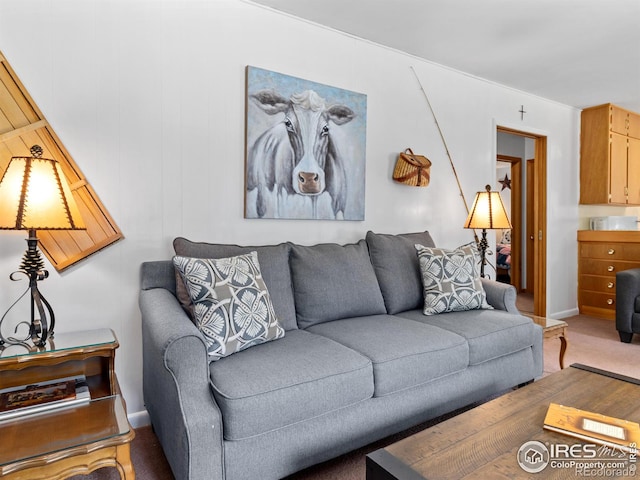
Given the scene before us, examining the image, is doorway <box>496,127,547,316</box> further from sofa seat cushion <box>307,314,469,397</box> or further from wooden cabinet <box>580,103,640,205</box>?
sofa seat cushion <box>307,314,469,397</box>

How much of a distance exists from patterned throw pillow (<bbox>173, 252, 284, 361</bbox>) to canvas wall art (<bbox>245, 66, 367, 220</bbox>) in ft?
2.33

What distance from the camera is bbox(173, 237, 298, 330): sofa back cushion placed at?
2055 mm

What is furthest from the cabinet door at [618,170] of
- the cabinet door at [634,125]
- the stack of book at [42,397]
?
the stack of book at [42,397]

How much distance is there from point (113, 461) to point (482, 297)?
215 cm

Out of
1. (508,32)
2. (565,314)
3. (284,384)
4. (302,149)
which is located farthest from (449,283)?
(565,314)

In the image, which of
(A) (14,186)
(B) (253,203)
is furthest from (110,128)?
(B) (253,203)

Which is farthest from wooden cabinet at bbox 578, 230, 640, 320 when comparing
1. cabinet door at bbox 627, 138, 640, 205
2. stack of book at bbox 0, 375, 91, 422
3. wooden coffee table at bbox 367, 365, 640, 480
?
stack of book at bbox 0, 375, 91, 422

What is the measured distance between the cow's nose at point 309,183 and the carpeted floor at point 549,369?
1568 millimetres

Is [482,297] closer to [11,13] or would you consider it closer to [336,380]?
[336,380]

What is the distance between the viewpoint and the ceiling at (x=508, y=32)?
2506mm

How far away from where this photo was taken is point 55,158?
1915 millimetres

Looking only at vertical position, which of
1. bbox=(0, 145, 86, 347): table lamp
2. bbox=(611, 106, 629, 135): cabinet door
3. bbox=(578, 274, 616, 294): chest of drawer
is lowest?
bbox=(578, 274, 616, 294): chest of drawer

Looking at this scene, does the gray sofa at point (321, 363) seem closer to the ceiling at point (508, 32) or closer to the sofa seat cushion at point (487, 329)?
the sofa seat cushion at point (487, 329)

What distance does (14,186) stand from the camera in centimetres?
146
